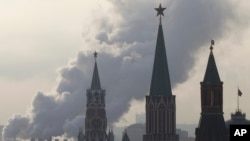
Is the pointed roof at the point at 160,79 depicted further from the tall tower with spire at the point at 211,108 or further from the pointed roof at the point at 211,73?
the pointed roof at the point at 211,73

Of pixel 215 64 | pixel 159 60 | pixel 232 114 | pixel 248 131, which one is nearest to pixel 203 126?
pixel 215 64

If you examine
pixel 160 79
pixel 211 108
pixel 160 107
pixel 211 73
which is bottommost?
pixel 211 108

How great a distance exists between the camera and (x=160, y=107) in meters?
180

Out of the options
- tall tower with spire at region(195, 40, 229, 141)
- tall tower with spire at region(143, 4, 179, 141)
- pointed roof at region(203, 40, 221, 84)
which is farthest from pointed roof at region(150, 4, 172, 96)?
pointed roof at region(203, 40, 221, 84)

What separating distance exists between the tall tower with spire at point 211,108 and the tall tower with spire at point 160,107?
30872mm

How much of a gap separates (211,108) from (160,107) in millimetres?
36171

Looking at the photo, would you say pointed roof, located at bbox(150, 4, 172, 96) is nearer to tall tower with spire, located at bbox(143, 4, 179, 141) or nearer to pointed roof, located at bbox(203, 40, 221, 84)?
tall tower with spire, located at bbox(143, 4, 179, 141)

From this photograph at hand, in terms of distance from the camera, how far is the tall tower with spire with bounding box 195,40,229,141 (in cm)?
14200

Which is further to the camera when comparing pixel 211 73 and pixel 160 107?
pixel 160 107

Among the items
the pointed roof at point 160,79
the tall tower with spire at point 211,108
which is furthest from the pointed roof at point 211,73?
the pointed roof at point 160,79

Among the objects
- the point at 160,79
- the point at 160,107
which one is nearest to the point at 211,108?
the point at 160,107

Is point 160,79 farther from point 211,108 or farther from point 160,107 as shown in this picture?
point 211,108

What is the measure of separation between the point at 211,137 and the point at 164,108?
125 feet

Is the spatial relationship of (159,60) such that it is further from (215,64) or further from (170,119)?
(215,64)
